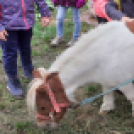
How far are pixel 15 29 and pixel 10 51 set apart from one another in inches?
13.0

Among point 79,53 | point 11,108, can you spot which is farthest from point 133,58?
point 11,108

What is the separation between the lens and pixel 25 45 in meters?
3.22

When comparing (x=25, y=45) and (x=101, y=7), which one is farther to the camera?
(x=25, y=45)

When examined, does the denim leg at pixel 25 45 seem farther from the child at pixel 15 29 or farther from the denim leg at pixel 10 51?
the denim leg at pixel 10 51

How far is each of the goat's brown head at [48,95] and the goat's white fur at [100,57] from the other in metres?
0.08

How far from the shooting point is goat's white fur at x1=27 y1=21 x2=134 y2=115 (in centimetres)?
223

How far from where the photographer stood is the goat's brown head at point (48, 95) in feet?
6.95

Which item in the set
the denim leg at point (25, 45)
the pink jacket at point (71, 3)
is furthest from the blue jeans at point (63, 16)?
the denim leg at point (25, 45)

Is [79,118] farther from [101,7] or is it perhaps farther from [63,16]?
[63,16]

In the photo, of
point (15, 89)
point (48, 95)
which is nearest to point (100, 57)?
point (48, 95)

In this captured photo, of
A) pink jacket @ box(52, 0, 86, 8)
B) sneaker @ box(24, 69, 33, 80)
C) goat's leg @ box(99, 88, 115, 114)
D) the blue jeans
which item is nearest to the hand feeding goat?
goat's leg @ box(99, 88, 115, 114)

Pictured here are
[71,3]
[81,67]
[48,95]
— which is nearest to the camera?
[48,95]

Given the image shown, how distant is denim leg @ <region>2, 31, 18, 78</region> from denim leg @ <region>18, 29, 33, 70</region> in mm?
191

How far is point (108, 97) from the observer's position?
2.93 m
